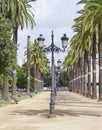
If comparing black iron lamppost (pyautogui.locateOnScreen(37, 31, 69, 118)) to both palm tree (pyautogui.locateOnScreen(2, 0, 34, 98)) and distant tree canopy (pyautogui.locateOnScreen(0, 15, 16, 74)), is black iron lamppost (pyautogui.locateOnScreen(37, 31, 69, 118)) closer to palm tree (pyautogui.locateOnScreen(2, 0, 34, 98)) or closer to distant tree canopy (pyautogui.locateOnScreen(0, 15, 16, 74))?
distant tree canopy (pyautogui.locateOnScreen(0, 15, 16, 74))

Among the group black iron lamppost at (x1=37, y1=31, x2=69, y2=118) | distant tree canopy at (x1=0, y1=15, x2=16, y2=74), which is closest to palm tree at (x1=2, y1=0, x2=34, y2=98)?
distant tree canopy at (x1=0, y1=15, x2=16, y2=74)

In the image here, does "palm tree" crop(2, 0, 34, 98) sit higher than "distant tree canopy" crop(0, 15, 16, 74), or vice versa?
"palm tree" crop(2, 0, 34, 98)

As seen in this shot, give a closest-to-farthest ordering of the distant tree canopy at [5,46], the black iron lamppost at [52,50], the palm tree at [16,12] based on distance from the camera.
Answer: the black iron lamppost at [52,50] → the distant tree canopy at [5,46] → the palm tree at [16,12]

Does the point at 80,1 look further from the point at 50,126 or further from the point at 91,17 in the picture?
the point at 50,126

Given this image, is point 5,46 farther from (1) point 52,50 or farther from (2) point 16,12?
(2) point 16,12

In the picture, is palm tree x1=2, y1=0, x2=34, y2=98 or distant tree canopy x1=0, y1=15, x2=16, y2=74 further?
palm tree x1=2, y1=0, x2=34, y2=98

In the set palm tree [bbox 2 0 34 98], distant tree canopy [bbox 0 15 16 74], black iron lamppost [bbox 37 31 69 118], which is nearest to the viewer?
black iron lamppost [bbox 37 31 69 118]

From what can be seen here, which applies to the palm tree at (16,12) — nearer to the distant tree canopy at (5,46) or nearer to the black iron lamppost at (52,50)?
the distant tree canopy at (5,46)

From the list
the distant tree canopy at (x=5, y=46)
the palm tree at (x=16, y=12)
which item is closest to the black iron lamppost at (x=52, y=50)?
the distant tree canopy at (x=5, y=46)

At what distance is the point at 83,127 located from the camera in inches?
824

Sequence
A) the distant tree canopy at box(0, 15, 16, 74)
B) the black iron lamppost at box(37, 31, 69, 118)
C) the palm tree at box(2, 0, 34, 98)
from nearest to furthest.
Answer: the black iron lamppost at box(37, 31, 69, 118)
the distant tree canopy at box(0, 15, 16, 74)
the palm tree at box(2, 0, 34, 98)

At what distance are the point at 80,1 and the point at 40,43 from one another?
25.9 metres

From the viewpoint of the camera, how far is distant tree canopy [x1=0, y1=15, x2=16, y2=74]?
34.2 meters

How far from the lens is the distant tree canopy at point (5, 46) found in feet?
112
